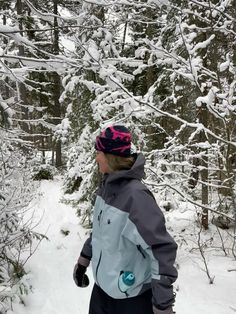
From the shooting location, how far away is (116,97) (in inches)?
214

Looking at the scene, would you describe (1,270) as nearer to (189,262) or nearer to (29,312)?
(29,312)

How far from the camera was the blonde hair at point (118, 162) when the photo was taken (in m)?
2.60

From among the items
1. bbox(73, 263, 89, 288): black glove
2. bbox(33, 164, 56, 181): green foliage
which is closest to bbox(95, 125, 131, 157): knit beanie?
bbox(73, 263, 89, 288): black glove

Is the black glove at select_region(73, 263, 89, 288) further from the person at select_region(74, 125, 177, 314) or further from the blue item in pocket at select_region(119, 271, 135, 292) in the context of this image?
the blue item in pocket at select_region(119, 271, 135, 292)

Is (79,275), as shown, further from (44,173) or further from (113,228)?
(44,173)

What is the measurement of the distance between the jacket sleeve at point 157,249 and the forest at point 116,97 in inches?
53.2

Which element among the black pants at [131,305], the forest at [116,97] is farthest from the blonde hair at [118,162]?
the forest at [116,97]

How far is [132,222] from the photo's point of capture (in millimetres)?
2350

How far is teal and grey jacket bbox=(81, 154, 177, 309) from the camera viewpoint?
2.27m

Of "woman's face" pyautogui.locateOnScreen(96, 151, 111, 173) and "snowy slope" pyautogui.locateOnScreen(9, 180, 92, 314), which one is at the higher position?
"woman's face" pyautogui.locateOnScreen(96, 151, 111, 173)

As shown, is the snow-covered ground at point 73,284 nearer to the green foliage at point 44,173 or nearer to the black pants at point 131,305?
the black pants at point 131,305

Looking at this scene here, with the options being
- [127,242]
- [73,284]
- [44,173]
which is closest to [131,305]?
[127,242]

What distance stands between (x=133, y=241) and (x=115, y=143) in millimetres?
647

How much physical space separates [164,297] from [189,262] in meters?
5.25
